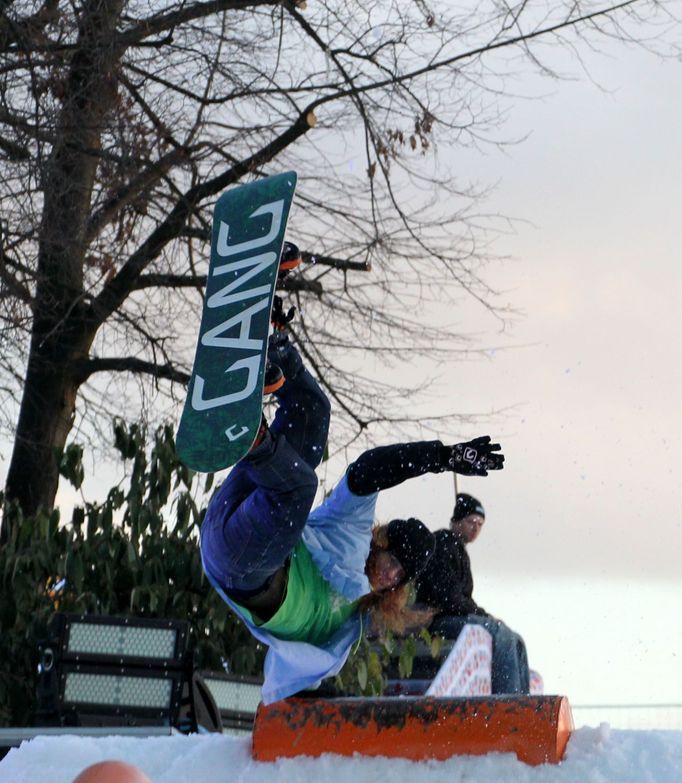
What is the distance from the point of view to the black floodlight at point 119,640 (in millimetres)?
5055

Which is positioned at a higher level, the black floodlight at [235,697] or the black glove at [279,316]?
the black glove at [279,316]

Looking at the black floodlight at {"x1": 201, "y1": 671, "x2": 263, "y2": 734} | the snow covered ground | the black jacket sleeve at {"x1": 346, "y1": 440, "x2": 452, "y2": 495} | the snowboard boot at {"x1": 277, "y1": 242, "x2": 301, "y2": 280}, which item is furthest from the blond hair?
the black floodlight at {"x1": 201, "y1": 671, "x2": 263, "y2": 734}

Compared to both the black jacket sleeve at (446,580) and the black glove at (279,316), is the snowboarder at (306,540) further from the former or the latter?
the black jacket sleeve at (446,580)

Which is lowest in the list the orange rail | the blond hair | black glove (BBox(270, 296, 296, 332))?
the orange rail

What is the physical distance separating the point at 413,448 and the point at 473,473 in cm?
19

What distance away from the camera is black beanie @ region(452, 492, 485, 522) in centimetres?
620

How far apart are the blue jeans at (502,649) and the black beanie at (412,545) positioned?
196 cm

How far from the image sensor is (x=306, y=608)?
146 inches

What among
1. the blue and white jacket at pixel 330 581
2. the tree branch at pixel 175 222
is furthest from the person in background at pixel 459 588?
the tree branch at pixel 175 222

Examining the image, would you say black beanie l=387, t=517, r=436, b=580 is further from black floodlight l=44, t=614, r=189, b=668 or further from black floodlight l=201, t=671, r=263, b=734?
black floodlight l=201, t=671, r=263, b=734

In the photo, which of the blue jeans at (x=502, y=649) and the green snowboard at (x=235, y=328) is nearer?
the green snowboard at (x=235, y=328)

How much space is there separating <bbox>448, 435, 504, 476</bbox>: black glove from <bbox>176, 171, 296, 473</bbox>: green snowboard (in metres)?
0.64

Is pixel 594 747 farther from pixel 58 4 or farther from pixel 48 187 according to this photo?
pixel 58 4

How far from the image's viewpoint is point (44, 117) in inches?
267
